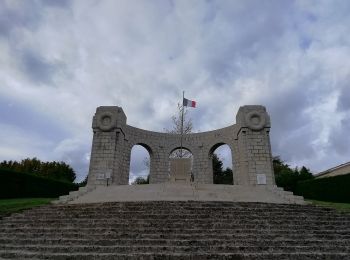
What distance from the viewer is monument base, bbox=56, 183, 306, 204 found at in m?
10.6

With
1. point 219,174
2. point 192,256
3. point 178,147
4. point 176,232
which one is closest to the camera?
point 192,256

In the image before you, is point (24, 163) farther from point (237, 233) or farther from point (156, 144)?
point (237, 233)

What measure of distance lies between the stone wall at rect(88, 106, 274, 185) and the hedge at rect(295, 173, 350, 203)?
2.86 meters

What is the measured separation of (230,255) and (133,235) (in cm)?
218

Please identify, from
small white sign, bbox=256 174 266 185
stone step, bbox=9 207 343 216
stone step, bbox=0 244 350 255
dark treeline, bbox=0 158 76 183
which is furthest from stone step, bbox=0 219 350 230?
dark treeline, bbox=0 158 76 183

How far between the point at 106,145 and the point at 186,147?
6.03 meters

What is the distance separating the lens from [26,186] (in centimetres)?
1545

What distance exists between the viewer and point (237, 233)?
6156mm

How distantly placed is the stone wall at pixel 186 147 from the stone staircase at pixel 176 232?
8.13m

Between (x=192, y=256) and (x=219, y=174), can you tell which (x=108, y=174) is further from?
(x=219, y=174)

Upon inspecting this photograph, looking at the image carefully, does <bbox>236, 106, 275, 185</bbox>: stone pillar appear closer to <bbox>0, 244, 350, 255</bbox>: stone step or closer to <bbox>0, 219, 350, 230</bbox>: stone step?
<bbox>0, 219, 350, 230</bbox>: stone step

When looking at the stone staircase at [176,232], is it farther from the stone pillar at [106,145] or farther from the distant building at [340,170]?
the distant building at [340,170]

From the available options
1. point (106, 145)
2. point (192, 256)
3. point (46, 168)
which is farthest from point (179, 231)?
point (46, 168)

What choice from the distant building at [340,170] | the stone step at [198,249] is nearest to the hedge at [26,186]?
the stone step at [198,249]
